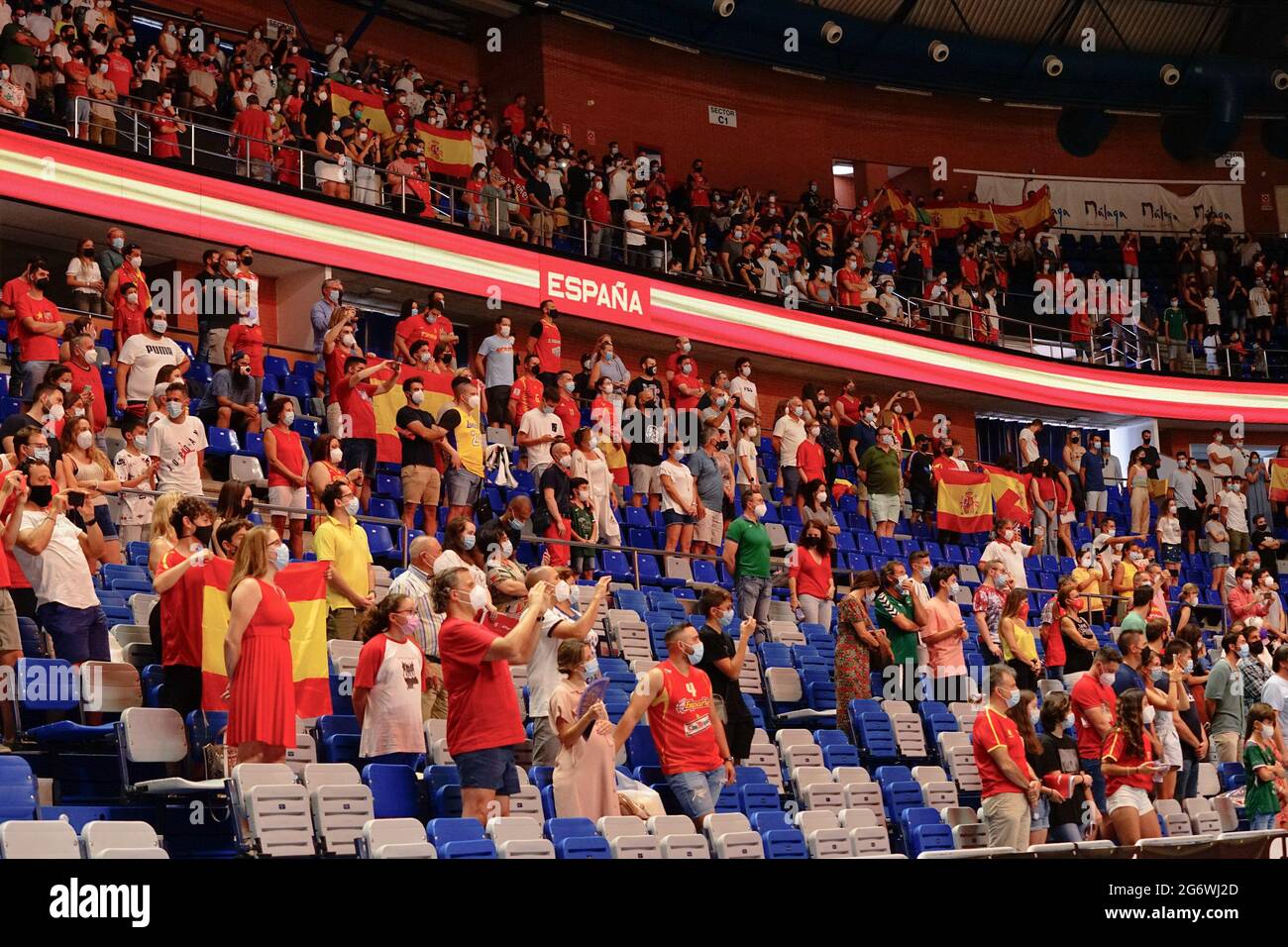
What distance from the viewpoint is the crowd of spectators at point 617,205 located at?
15.5 metres

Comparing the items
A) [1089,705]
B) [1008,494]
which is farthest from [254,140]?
[1089,705]

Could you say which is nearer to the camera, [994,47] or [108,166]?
[108,166]

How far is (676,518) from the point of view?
14.0m

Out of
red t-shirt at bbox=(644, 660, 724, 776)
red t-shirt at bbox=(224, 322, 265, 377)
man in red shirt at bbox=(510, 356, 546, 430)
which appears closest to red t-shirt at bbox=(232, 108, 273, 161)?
red t-shirt at bbox=(224, 322, 265, 377)

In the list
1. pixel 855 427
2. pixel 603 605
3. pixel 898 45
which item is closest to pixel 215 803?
pixel 603 605

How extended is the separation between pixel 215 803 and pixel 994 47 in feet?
68.6

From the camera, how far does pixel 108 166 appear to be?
15.0 m

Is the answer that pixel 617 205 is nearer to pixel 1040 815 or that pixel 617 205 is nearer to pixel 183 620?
pixel 1040 815

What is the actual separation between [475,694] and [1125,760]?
435 centimetres

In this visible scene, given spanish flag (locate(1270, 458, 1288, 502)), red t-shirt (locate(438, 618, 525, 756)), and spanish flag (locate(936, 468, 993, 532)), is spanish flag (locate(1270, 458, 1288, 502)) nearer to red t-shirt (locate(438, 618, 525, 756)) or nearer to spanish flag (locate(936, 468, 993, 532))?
spanish flag (locate(936, 468, 993, 532))

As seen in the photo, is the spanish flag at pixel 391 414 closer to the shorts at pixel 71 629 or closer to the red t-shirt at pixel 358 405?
the red t-shirt at pixel 358 405

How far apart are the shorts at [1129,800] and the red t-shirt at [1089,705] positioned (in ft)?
1.84

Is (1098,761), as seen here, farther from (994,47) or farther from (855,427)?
(994,47)

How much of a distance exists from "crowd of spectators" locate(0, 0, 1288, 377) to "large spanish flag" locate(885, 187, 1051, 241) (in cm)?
12
